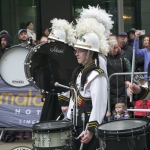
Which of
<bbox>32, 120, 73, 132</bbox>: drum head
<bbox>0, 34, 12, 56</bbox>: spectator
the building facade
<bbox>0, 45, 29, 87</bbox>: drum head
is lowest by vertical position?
<bbox>32, 120, 73, 132</bbox>: drum head

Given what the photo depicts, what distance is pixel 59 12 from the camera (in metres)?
13.3

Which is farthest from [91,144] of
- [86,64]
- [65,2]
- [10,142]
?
[65,2]

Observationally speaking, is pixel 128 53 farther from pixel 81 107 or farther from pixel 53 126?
pixel 53 126

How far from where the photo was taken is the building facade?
13.3m

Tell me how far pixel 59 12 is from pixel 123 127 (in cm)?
953

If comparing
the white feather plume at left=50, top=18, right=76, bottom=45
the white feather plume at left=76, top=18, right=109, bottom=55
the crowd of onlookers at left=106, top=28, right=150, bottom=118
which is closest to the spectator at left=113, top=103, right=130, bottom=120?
the crowd of onlookers at left=106, top=28, right=150, bottom=118

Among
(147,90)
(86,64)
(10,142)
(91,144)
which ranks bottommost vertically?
(10,142)

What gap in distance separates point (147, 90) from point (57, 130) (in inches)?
44.9

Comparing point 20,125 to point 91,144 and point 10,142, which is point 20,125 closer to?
point 10,142

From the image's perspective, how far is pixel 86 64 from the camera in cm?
467

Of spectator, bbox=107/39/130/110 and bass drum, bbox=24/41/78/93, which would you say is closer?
bass drum, bbox=24/41/78/93

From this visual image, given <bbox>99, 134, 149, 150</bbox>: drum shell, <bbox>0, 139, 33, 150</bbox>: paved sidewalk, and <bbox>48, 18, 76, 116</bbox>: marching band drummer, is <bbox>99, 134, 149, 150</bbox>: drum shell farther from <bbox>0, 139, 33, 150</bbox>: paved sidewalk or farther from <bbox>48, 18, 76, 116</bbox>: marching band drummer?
<bbox>0, 139, 33, 150</bbox>: paved sidewalk

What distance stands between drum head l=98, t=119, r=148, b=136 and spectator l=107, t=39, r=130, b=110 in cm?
266

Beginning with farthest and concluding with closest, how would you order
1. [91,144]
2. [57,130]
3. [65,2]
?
[65,2]
[91,144]
[57,130]
